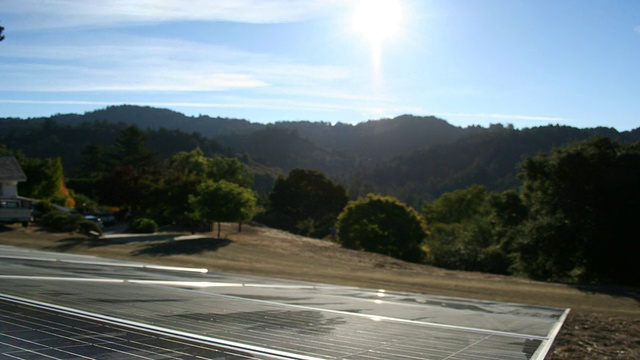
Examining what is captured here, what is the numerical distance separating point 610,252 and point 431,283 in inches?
388

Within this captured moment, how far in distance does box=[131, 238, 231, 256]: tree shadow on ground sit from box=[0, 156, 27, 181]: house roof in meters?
20.4

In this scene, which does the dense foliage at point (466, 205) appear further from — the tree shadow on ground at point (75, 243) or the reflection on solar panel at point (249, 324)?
the reflection on solar panel at point (249, 324)

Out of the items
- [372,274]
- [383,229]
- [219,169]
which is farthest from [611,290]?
[219,169]

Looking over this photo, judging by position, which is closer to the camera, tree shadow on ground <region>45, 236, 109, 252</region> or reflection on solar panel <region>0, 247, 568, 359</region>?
reflection on solar panel <region>0, 247, 568, 359</region>

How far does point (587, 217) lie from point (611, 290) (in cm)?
539

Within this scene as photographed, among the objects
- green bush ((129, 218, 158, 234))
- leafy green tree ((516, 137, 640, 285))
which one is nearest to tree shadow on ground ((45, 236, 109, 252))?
green bush ((129, 218, 158, 234))

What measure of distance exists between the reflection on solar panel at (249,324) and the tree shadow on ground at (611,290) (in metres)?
10.4

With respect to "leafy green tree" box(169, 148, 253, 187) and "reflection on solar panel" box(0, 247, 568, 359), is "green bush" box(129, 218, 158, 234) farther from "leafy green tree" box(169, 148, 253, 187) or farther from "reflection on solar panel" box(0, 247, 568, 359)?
"reflection on solar panel" box(0, 247, 568, 359)

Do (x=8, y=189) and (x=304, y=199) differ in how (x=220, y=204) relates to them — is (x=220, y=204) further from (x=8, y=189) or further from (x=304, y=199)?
(x=304, y=199)

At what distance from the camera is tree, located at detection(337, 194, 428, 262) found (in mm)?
39344

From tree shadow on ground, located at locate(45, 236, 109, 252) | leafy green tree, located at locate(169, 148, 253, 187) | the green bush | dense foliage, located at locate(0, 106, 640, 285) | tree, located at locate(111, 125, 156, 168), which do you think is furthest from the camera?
tree, located at locate(111, 125, 156, 168)

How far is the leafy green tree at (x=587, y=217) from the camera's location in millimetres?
24781

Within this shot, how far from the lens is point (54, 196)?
180 feet

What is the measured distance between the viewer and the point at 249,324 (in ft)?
22.7
